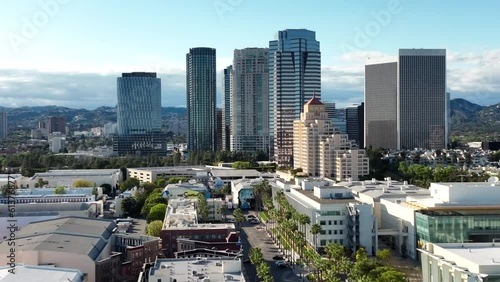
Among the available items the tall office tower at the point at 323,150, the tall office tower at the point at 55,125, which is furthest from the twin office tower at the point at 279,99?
the tall office tower at the point at 55,125

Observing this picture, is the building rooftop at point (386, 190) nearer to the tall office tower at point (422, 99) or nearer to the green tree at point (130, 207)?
the green tree at point (130, 207)

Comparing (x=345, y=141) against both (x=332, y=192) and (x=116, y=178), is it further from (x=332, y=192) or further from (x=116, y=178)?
(x=116, y=178)

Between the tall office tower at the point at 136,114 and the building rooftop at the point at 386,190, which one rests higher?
the tall office tower at the point at 136,114

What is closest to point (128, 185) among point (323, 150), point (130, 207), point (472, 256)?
point (130, 207)

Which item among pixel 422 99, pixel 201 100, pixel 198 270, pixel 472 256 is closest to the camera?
pixel 472 256

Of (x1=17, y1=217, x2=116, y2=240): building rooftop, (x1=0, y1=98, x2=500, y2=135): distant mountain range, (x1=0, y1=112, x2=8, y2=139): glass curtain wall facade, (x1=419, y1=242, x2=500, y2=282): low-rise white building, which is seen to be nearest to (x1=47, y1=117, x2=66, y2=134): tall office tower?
(x1=0, y1=98, x2=500, y2=135): distant mountain range

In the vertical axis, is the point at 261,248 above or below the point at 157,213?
below

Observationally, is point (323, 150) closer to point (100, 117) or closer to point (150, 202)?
point (150, 202)
